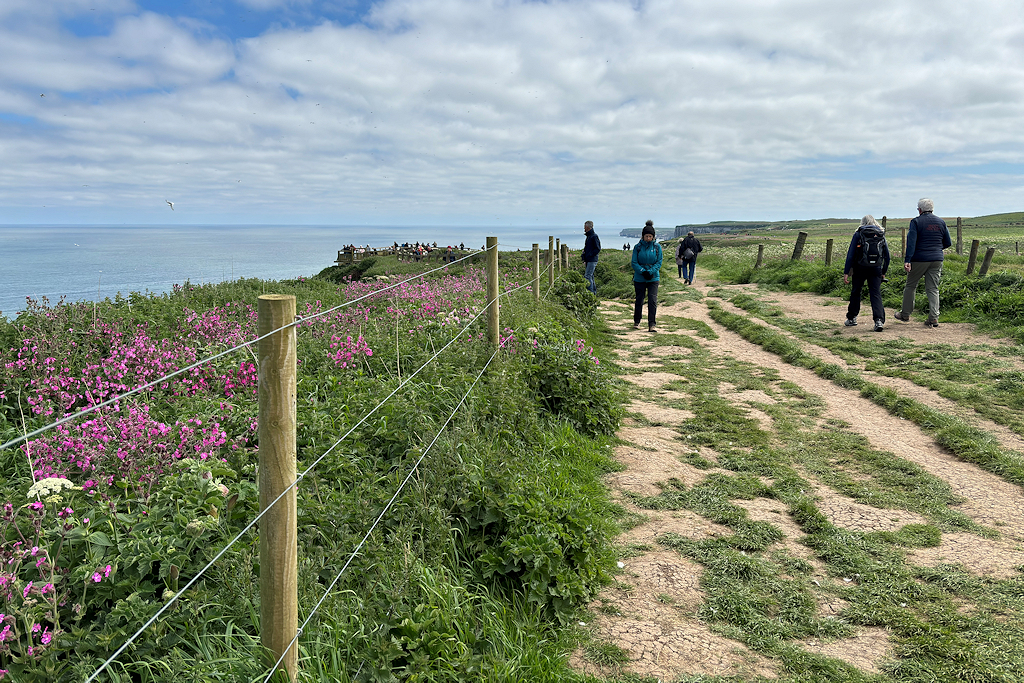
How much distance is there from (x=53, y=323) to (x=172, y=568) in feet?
17.8

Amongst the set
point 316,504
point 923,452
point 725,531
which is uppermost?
point 316,504

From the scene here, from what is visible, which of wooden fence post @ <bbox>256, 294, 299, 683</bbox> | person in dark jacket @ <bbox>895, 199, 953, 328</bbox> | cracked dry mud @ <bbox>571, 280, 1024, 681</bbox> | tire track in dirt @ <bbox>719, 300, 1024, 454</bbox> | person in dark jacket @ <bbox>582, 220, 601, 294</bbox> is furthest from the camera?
person in dark jacket @ <bbox>582, 220, 601, 294</bbox>

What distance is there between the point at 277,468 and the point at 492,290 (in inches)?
159

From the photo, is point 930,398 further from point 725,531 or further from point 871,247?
point 871,247

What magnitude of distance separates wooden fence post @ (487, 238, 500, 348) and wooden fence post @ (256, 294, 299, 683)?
3.84 m

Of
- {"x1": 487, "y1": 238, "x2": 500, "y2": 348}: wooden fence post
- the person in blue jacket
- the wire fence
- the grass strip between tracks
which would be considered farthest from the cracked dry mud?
the person in blue jacket

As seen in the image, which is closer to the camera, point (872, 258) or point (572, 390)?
point (572, 390)

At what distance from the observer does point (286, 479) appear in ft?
6.93

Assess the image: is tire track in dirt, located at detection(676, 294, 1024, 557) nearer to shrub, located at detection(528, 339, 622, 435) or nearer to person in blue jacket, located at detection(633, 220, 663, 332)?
shrub, located at detection(528, 339, 622, 435)

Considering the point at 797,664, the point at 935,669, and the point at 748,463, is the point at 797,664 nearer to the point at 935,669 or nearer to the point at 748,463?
the point at 935,669

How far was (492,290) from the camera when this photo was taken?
5977 millimetres

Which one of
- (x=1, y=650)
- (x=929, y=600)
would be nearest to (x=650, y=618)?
(x=929, y=600)

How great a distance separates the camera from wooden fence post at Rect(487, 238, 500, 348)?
19.3 feet

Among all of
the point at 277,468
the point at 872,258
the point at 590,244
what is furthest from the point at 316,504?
the point at 590,244
